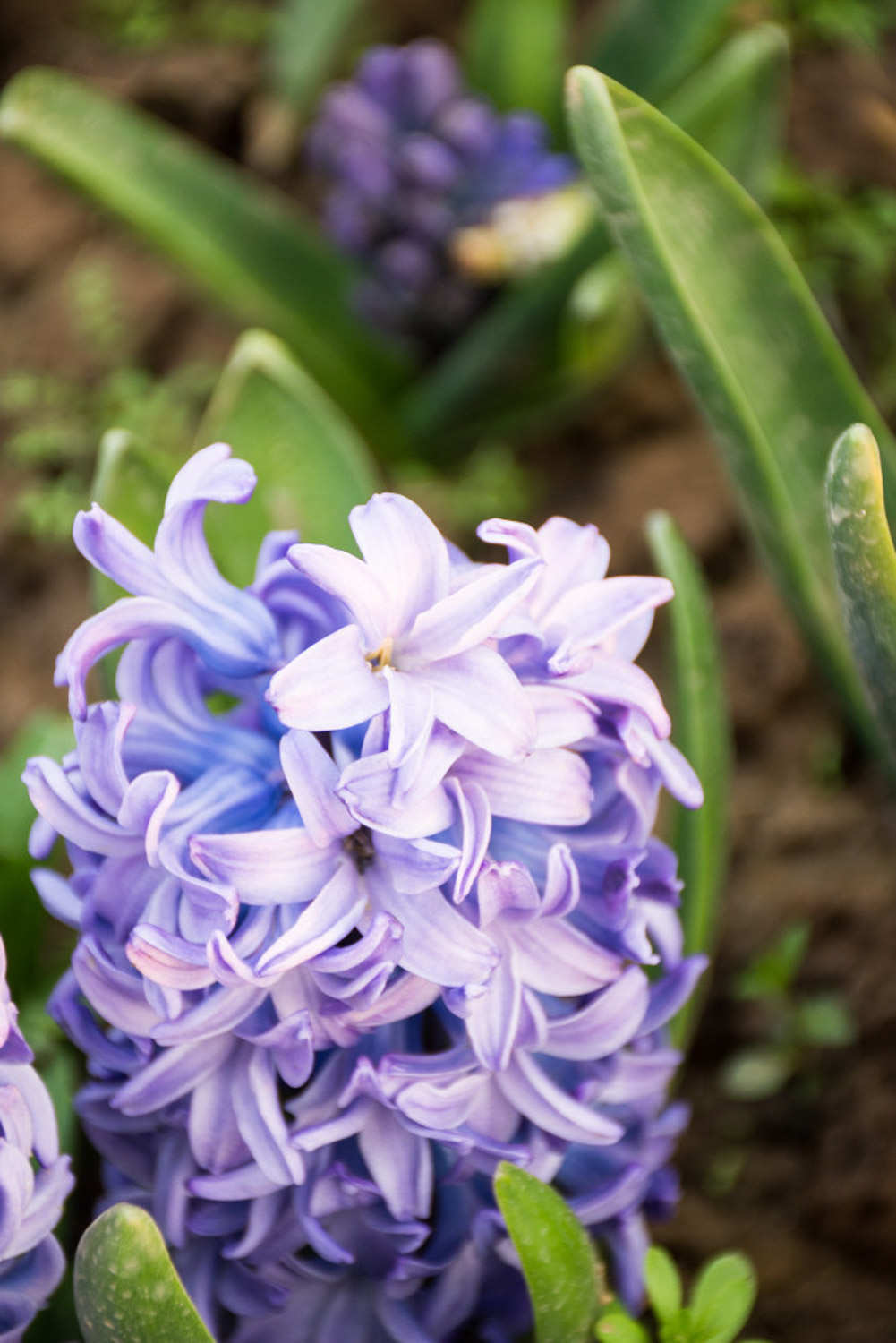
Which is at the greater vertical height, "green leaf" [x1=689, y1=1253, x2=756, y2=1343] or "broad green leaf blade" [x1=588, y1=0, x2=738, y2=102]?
"broad green leaf blade" [x1=588, y1=0, x2=738, y2=102]

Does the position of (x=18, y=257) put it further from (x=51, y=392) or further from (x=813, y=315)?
(x=813, y=315)

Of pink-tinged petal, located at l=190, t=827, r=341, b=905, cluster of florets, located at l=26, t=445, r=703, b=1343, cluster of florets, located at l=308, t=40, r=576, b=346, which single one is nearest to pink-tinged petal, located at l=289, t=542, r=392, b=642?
cluster of florets, located at l=26, t=445, r=703, b=1343

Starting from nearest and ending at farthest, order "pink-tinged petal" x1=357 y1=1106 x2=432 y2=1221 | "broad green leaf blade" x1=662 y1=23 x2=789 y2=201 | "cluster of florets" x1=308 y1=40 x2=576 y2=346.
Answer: "pink-tinged petal" x1=357 y1=1106 x2=432 y2=1221 < "broad green leaf blade" x1=662 y1=23 x2=789 y2=201 < "cluster of florets" x1=308 y1=40 x2=576 y2=346

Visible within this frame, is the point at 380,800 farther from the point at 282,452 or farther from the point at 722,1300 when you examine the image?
the point at 282,452

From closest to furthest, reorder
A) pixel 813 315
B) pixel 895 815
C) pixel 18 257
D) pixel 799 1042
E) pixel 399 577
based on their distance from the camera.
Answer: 1. pixel 399 577
2. pixel 813 315
3. pixel 799 1042
4. pixel 895 815
5. pixel 18 257

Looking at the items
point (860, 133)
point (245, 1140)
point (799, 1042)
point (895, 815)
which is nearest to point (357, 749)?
point (245, 1140)

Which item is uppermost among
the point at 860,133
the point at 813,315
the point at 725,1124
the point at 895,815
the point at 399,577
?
the point at 860,133

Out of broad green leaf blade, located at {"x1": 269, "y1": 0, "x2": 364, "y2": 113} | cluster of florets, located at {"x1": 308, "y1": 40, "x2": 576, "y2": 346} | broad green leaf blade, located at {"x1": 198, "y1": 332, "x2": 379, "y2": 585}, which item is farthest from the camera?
broad green leaf blade, located at {"x1": 269, "y1": 0, "x2": 364, "y2": 113}

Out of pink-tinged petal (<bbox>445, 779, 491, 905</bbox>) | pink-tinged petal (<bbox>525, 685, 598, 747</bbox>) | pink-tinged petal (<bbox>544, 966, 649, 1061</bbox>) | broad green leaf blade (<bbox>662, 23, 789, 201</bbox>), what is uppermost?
broad green leaf blade (<bbox>662, 23, 789, 201</bbox>)

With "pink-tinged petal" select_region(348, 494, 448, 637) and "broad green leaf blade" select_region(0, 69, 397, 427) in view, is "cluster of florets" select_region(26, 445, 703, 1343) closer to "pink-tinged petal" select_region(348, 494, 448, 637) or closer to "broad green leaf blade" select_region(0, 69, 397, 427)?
"pink-tinged petal" select_region(348, 494, 448, 637)
